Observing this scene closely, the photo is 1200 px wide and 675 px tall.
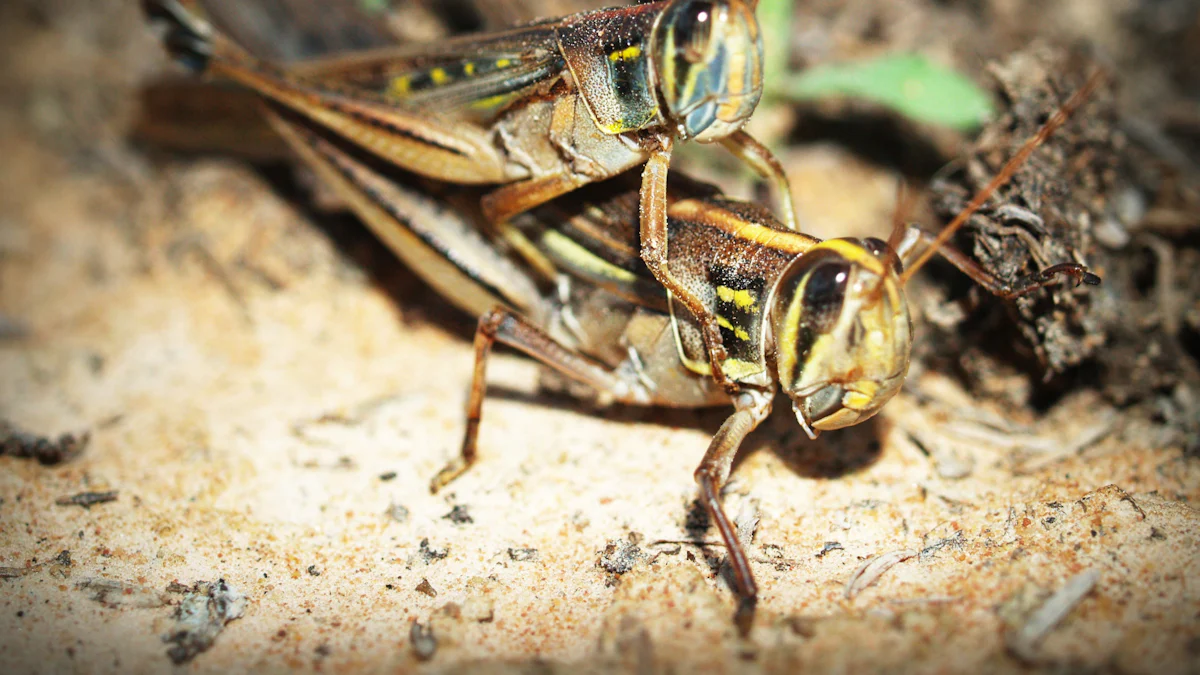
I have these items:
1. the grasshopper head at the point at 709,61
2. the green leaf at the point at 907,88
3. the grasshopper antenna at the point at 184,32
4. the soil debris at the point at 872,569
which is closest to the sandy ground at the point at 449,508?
the soil debris at the point at 872,569

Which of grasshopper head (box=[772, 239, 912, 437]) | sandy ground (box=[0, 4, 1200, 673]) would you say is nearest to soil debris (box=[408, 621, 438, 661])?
sandy ground (box=[0, 4, 1200, 673])

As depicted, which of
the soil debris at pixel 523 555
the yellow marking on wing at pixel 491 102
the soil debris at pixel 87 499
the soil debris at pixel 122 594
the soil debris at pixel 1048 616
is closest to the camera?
the soil debris at pixel 1048 616

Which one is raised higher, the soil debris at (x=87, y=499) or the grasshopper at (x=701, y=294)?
the grasshopper at (x=701, y=294)

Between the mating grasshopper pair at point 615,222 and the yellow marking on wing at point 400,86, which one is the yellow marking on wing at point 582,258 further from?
the yellow marking on wing at point 400,86

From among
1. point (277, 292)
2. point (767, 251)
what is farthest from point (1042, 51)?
point (277, 292)

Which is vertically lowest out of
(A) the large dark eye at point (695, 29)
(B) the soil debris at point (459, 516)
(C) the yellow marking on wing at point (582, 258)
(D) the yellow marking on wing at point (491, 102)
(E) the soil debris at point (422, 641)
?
(E) the soil debris at point (422, 641)

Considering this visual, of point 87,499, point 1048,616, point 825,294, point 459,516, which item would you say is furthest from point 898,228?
point 87,499

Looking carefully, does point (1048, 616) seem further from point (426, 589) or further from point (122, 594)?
point (122, 594)

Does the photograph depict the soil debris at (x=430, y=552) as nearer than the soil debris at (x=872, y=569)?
No
